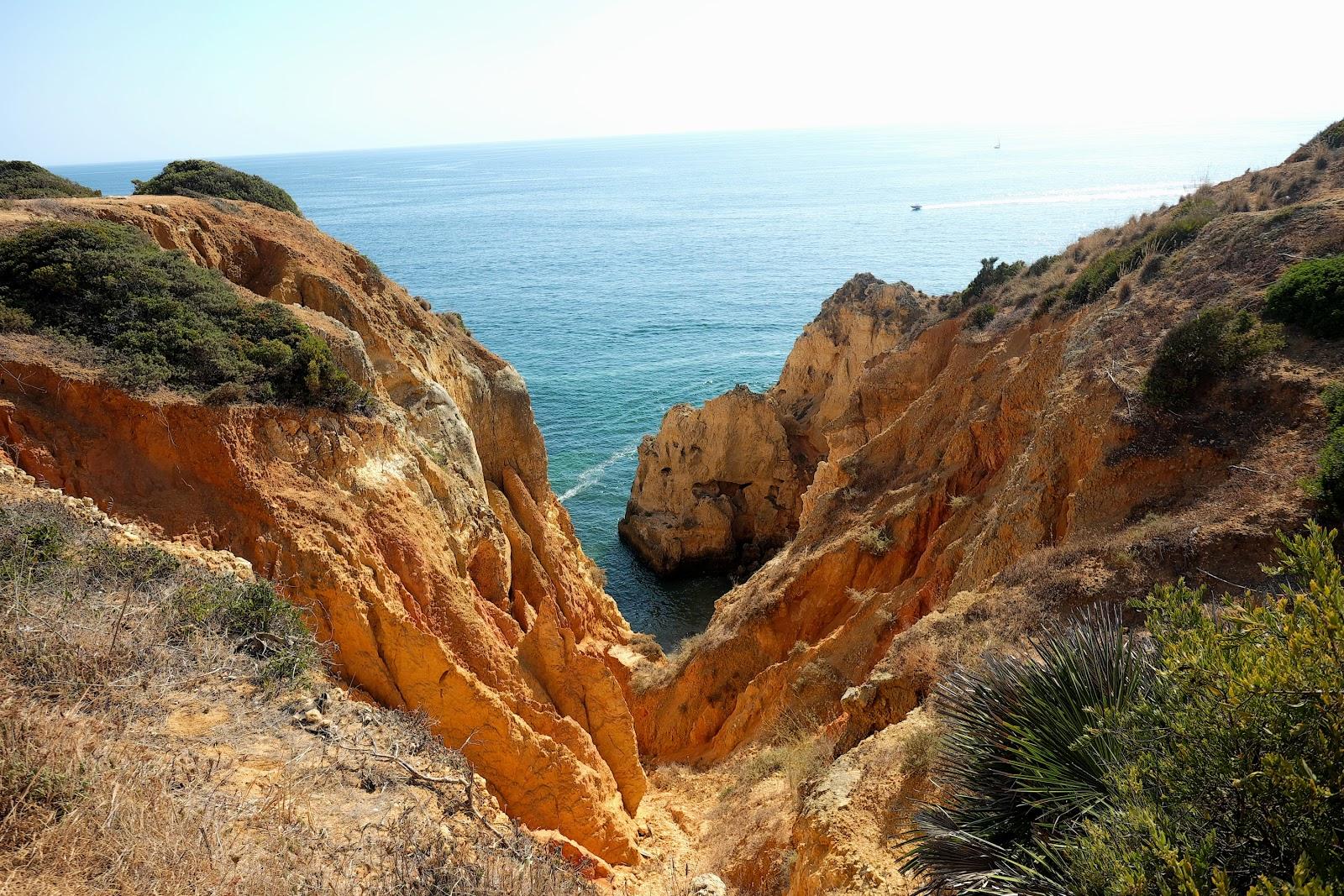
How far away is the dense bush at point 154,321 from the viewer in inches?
473

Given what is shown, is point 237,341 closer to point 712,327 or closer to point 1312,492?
point 1312,492

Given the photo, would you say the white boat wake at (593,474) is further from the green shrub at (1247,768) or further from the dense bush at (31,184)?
the green shrub at (1247,768)

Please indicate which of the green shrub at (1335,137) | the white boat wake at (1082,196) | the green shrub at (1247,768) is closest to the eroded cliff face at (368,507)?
the green shrub at (1247,768)

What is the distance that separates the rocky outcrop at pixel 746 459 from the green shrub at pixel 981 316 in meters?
8.53

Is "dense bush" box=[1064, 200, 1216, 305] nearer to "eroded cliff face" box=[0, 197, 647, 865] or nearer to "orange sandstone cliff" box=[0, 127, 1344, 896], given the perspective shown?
"orange sandstone cliff" box=[0, 127, 1344, 896]

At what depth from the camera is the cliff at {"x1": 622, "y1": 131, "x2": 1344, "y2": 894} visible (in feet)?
31.0

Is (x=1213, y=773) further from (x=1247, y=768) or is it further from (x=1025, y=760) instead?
(x=1025, y=760)

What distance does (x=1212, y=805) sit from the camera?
3660 mm

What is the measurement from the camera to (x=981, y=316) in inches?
925

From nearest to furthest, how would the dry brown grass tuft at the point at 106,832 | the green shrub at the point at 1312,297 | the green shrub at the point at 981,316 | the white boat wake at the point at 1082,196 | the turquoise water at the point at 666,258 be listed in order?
the dry brown grass tuft at the point at 106,832 → the green shrub at the point at 1312,297 → the green shrub at the point at 981,316 → the turquoise water at the point at 666,258 → the white boat wake at the point at 1082,196

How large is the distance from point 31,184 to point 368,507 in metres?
14.7

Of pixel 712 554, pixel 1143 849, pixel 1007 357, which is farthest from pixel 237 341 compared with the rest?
pixel 712 554

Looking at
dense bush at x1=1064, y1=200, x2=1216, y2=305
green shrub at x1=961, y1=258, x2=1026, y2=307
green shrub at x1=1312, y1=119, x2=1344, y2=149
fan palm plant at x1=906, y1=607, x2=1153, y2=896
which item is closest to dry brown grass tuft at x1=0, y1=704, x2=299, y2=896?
fan palm plant at x1=906, y1=607, x2=1153, y2=896

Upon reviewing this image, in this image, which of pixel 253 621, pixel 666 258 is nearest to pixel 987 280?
pixel 253 621
